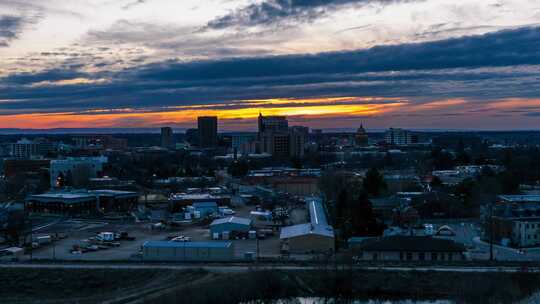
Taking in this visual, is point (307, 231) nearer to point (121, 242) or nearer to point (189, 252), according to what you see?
point (189, 252)

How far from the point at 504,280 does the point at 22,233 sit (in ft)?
51.1

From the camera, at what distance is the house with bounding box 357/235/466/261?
15242 millimetres

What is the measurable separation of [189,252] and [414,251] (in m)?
5.69

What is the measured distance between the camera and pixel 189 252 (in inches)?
621

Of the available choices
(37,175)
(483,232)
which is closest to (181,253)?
(483,232)

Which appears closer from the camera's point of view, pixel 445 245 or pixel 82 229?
pixel 445 245

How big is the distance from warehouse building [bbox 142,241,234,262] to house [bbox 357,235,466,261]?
3.49 m

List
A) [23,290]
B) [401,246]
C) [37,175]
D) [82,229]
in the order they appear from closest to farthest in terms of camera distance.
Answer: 1. [23,290]
2. [401,246]
3. [82,229]
4. [37,175]

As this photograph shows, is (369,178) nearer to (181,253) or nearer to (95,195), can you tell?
(95,195)

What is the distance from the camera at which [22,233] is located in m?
20.9

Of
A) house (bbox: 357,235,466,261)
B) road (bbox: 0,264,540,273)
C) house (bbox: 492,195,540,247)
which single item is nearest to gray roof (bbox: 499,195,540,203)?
house (bbox: 492,195,540,247)

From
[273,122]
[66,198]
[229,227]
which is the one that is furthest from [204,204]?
[273,122]

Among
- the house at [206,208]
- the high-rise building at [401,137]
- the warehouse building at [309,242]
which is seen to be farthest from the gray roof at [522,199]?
the high-rise building at [401,137]

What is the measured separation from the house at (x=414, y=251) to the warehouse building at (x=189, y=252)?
11.5 feet
